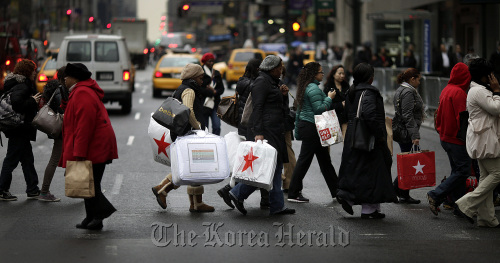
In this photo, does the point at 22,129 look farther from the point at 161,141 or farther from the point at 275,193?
the point at 275,193

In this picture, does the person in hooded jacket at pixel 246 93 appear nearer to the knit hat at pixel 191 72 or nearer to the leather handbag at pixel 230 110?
the leather handbag at pixel 230 110

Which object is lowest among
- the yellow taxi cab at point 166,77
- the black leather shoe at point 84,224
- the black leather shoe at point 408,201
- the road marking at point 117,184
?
the black leather shoe at point 408,201

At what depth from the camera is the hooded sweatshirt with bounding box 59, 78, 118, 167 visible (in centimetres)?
851

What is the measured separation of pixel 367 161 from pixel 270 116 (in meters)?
1.10

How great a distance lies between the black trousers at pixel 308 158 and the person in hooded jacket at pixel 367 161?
3.70 ft

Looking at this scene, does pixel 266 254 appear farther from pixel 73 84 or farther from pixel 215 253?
pixel 73 84

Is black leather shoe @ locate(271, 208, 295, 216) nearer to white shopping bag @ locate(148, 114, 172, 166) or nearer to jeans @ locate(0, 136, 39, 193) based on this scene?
white shopping bag @ locate(148, 114, 172, 166)

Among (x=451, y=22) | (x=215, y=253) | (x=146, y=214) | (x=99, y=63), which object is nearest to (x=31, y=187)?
(x=146, y=214)

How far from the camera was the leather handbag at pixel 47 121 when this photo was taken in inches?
413

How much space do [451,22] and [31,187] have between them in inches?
997

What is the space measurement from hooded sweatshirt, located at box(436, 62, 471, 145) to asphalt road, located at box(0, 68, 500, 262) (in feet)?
3.03

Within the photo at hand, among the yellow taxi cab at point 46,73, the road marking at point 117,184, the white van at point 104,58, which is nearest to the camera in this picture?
the road marking at point 117,184

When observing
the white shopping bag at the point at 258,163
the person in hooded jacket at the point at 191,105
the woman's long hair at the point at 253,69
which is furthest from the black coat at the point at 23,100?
the white shopping bag at the point at 258,163

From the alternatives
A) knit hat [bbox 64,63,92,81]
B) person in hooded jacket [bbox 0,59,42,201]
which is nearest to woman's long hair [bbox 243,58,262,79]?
knit hat [bbox 64,63,92,81]
